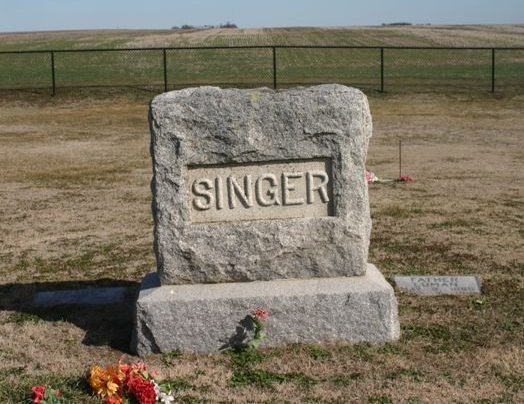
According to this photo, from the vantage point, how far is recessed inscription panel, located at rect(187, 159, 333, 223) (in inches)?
243

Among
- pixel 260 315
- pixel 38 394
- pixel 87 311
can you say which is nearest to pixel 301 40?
pixel 87 311

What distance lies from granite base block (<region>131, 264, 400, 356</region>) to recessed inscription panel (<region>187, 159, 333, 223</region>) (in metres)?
0.59

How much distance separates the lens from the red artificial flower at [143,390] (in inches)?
199

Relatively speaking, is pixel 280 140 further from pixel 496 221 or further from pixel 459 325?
pixel 496 221

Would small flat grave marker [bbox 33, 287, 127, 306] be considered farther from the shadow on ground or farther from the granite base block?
the granite base block

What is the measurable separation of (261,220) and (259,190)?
230 millimetres

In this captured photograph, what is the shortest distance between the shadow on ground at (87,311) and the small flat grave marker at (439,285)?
252cm

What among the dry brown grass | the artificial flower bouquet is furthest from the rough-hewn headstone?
the dry brown grass

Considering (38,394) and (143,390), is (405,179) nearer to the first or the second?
(143,390)

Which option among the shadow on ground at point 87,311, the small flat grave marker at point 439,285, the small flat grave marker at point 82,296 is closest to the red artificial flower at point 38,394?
the shadow on ground at point 87,311

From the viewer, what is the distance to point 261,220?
6.23 metres

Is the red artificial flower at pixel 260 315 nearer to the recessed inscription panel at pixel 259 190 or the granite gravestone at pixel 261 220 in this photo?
the granite gravestone at pixel 261 220

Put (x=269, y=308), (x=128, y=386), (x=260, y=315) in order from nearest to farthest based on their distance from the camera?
(x=128, y=386), (x=260, y=315), (x=269, y=308)

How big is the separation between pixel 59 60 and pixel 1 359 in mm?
43735
